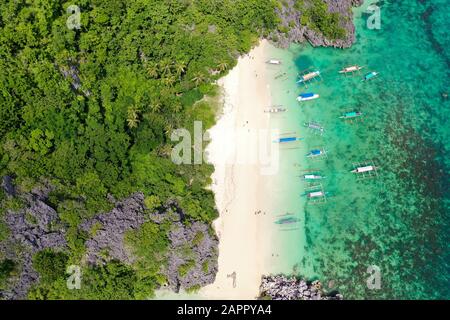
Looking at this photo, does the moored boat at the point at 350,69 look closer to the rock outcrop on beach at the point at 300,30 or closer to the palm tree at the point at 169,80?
the rock outcrop on beach at the point at 300,30

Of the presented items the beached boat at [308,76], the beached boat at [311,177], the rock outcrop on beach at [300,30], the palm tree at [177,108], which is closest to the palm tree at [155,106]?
the palm tree at [177,108]

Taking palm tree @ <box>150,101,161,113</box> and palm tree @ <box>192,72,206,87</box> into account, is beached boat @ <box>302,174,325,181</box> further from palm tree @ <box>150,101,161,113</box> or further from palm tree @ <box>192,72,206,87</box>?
palm tree @ <box>150,101,161,113</box>

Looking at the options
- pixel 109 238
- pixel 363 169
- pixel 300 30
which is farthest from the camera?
pixel 300 30

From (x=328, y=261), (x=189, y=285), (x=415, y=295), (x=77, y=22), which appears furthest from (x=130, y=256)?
(x=415, y=295)

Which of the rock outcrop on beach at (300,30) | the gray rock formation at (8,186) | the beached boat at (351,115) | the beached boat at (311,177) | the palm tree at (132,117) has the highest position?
the rock outcrop on beach at (300,30)

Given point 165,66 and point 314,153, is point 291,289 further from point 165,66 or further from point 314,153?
point 165,66

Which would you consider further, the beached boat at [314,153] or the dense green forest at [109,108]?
the beached boat at [314,153]

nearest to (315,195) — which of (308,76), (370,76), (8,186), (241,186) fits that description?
(241,186)
